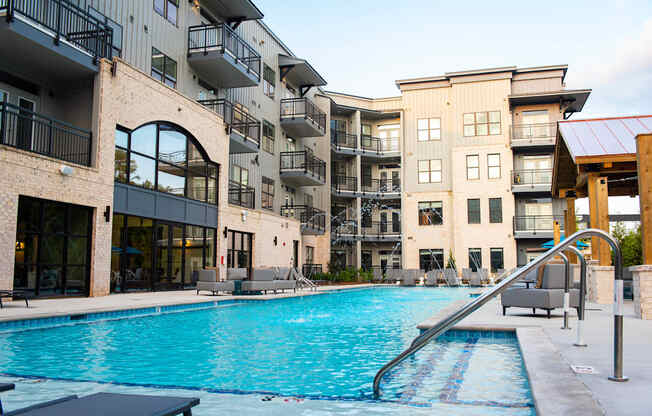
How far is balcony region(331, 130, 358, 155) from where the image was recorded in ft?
114

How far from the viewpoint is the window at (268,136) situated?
88.3 feet

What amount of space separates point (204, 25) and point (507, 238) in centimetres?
2188

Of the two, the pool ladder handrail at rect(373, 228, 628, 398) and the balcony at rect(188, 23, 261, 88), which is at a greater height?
the balcony at rect(188, 23, 261, 88)

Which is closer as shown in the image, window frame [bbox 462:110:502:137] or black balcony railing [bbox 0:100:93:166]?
black balcony railing [bbox 0:100:93:166]

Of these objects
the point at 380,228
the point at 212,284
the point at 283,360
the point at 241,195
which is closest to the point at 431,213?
the point at 380,228

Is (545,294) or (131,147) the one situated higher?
(131,147)

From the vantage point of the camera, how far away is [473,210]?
110 feet

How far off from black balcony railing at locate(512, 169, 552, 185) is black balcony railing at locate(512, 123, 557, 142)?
1980 mm

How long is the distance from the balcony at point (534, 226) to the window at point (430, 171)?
588cm

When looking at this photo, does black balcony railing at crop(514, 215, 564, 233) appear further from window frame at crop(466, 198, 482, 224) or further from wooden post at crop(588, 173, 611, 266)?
wooden post at crop(588, 173, 611, 266)

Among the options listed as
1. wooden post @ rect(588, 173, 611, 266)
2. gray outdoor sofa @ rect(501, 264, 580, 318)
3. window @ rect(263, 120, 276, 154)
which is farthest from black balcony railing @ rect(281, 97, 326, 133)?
gray outdoor sofa @ rect(501, 264, 580, 318)

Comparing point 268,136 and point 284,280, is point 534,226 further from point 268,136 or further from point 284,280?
point 284,280

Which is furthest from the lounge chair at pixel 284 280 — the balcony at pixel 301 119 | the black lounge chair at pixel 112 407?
the black lounge chair at pixel 112 407

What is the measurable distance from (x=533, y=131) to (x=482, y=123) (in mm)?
3115
